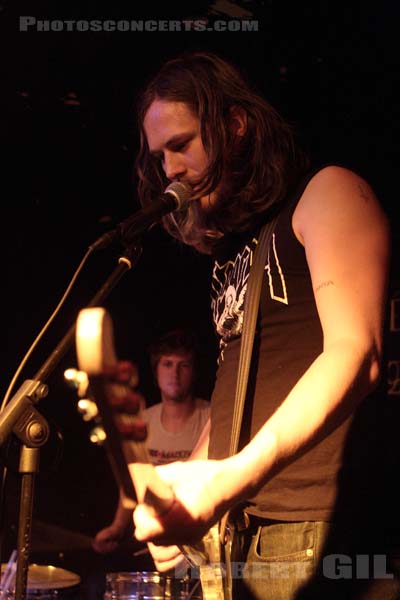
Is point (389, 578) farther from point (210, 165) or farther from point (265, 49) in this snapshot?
point (265, 49)

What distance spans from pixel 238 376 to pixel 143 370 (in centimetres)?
318

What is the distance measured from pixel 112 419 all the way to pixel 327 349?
0.44 metres

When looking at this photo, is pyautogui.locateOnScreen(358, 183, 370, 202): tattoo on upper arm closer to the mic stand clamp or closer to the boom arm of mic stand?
the boom arm of mic stand

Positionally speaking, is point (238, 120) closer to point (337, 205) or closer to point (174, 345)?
point (337, 205)

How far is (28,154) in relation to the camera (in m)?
3.98

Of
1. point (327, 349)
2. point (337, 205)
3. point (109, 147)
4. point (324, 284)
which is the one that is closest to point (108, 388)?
point (327, 349)

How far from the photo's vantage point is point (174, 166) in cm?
175

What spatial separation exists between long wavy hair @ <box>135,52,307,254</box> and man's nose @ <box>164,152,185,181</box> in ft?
0.22

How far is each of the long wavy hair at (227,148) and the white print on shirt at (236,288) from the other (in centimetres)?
9

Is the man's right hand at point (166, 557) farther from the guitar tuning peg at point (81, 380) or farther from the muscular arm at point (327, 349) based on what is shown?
the muscular arm at point (327, 349)

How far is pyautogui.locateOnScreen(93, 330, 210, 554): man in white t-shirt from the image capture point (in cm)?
421

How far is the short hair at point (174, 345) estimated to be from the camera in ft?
14.0

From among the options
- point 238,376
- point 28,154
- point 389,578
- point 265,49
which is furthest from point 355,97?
point 389,578

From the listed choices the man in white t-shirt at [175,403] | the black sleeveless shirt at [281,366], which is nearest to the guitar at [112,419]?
the black sleeveless shirt at [281,366]
